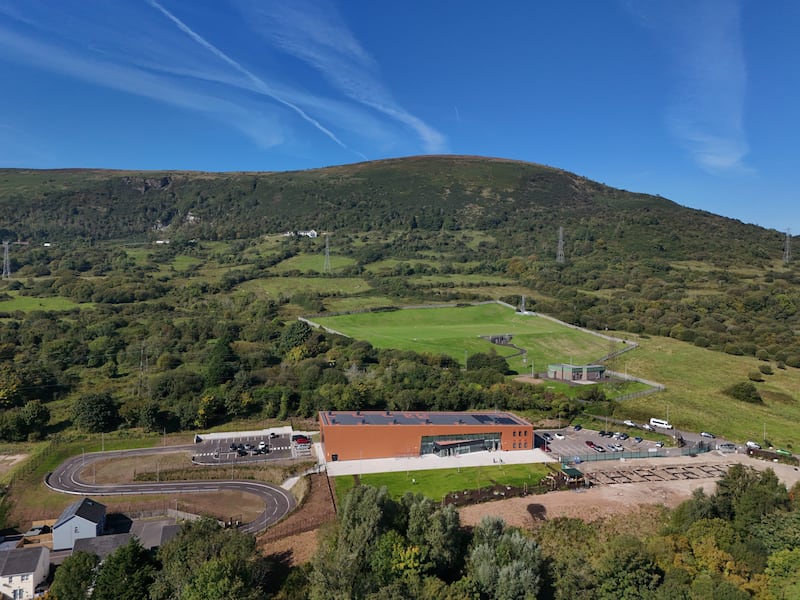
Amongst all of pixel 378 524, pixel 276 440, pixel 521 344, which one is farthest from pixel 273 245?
pixel 378 524

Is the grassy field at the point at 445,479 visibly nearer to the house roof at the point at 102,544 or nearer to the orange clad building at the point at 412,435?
the orange clad building at the point at 412,435

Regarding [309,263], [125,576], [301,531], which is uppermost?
[309,263]

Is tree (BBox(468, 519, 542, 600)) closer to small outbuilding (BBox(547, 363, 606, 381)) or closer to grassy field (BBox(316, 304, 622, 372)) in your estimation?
small outbuilding (BBox(547, 363, 606, 381))

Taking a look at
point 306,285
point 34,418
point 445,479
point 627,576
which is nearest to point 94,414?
point 34,418

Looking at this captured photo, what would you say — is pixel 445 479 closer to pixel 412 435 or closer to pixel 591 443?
pixel 412 435

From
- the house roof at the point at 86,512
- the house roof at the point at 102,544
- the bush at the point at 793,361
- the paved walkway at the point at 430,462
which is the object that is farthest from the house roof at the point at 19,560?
the bush at the point at 793,361

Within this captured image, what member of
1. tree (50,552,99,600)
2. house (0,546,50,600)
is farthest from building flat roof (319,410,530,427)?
house (0,546,50,600)
